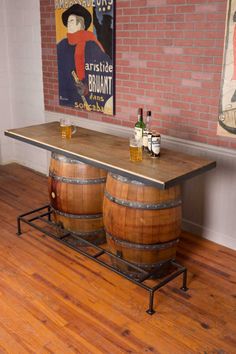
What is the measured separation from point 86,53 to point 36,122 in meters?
1.23

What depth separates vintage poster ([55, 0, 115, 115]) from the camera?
11.6 feet

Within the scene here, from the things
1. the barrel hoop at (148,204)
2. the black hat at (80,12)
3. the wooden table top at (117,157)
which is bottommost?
the barrel hoop at (148,204)

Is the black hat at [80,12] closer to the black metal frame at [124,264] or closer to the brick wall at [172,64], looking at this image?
the brick wall at [172,64]

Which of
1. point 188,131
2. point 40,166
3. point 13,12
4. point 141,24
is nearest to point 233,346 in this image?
point 188,131

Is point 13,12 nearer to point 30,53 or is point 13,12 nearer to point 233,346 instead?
point 30,53

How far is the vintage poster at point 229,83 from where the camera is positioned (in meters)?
2.70

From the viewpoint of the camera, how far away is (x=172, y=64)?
3.12 meters

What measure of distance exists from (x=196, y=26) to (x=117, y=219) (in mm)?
1501

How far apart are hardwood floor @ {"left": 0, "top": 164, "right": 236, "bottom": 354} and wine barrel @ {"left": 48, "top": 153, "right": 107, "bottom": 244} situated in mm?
225

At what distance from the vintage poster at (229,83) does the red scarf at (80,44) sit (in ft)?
4.49

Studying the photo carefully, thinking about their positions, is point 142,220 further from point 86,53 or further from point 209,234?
point 86,53

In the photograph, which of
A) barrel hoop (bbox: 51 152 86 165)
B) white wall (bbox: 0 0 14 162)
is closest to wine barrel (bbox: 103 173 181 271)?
barrel hoop (bbox: 51 152 86 165)

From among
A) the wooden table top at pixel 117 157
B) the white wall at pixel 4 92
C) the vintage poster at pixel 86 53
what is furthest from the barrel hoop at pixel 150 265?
the white wall at pixel 4 92

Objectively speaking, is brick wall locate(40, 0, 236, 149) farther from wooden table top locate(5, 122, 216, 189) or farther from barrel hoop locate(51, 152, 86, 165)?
barrel hoop locate(51, 152, 86, 165)
